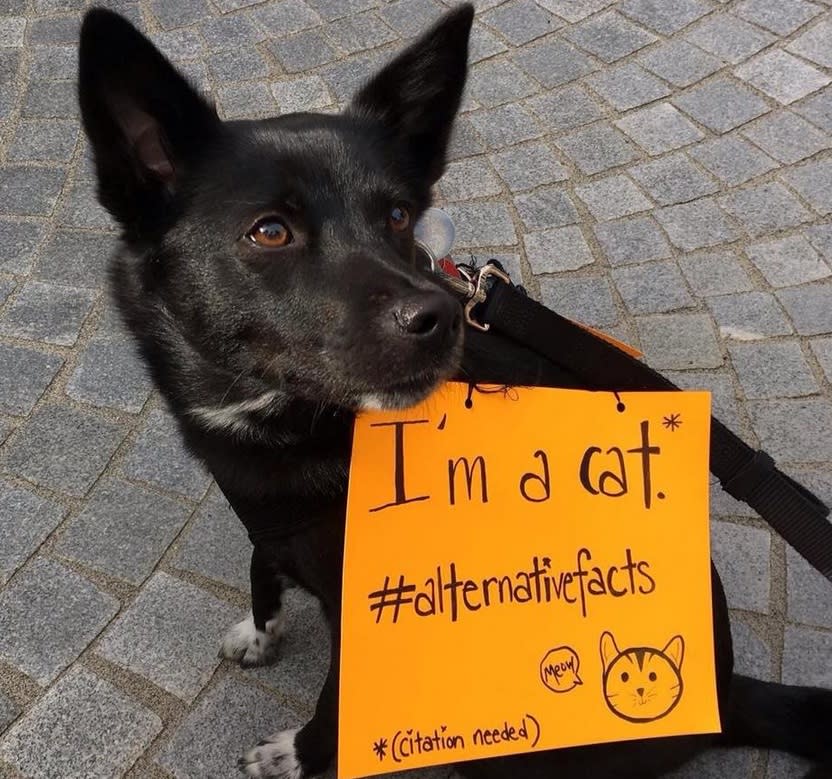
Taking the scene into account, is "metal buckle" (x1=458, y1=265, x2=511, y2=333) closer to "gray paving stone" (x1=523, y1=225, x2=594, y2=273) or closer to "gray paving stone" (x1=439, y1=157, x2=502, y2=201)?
"gray paving stone" (x1=523, y1=225, x2=594, y2=273)

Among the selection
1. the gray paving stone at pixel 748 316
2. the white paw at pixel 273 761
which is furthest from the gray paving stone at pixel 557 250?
the white paw at pixel 273 761

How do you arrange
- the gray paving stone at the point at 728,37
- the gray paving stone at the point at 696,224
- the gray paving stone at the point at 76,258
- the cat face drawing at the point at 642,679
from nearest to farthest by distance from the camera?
the cat face drawing at the point at 642,679 < the gray paving stone at the point at 76,258 < the gray paving stone at the point at 696,224 < the gray paving stone at the point at 728,37

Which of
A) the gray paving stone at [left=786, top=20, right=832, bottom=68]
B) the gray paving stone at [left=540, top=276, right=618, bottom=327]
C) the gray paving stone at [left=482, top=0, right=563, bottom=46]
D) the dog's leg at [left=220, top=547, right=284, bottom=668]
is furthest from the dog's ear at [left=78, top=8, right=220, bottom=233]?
the gray paving stone at [left=786, top=20, right=832, bottom=68]

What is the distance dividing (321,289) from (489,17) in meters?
3.60

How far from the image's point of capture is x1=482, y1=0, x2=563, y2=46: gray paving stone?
15.4ft

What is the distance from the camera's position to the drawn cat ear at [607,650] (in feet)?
5.84

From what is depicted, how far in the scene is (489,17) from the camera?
478cm

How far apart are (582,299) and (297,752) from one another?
2081 millimetres

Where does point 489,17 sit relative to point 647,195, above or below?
above

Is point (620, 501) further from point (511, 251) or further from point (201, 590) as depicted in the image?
point (511, 251)

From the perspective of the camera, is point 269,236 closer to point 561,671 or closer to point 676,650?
point 561,671

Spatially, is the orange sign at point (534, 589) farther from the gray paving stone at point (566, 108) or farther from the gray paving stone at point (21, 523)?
the gray paving stone at point (566, 108)

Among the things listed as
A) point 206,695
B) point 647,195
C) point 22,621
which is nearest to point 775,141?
point 647,195

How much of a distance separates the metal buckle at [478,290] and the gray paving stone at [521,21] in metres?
3.22
